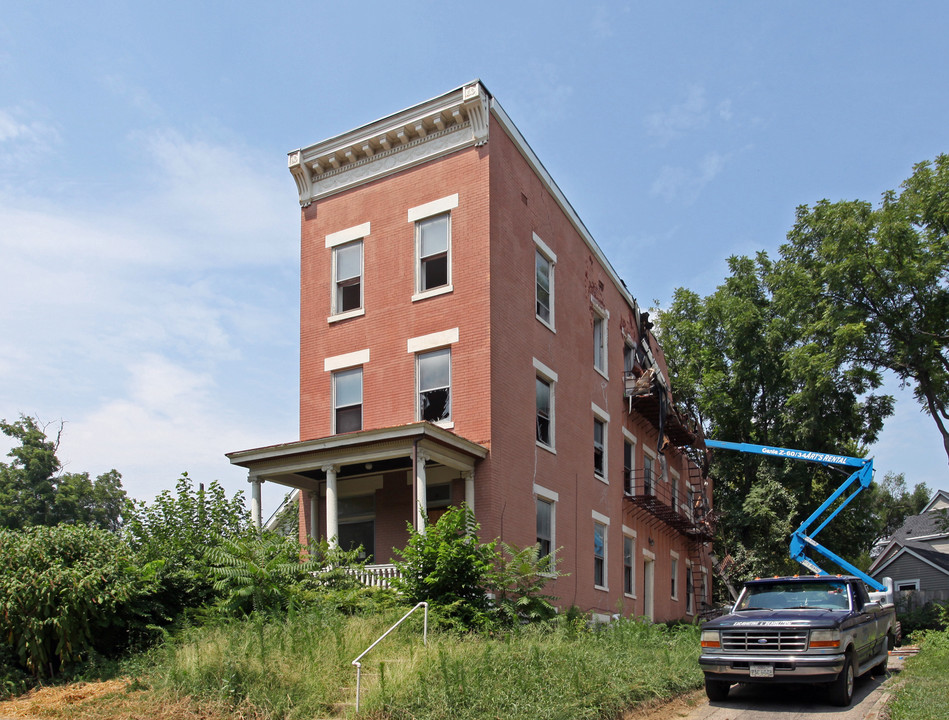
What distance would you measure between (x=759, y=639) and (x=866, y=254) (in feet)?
83.8

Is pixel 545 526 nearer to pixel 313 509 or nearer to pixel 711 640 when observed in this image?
pixel 313 509

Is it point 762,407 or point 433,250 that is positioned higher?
point 433,250

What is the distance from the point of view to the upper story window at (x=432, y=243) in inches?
805

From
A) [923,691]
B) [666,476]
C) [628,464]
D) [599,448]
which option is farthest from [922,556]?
[923,691]

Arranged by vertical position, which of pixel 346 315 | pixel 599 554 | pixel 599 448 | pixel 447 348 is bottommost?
pixel 599 554

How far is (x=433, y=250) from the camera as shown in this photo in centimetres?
2072

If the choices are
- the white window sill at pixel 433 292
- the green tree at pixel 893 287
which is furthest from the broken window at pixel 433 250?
the green tree at pixel 893 287

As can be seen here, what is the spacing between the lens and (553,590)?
2022 centimetres

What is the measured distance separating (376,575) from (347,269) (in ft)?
26.7

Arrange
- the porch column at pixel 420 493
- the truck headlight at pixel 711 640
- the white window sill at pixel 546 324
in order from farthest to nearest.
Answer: the white window sill at pixel 546 324
the porch column at pixel 420 493
the truck headlight at pixel 711 640

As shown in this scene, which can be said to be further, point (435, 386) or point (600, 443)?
point (600, 443)

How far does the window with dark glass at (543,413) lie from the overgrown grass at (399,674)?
8.30 m

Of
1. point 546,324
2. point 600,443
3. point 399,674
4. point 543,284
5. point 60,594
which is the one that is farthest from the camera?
point 600,443

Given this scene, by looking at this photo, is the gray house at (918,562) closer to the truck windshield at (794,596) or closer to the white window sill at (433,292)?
the white window sill at (433,292)
